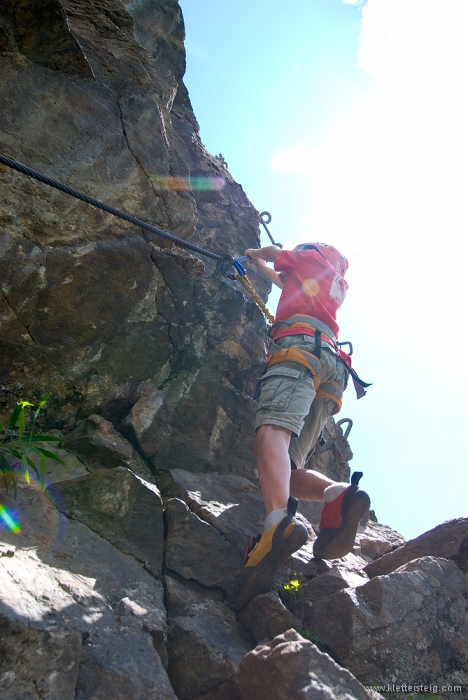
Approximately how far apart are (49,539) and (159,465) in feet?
4.01

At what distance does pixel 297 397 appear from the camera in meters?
3.65

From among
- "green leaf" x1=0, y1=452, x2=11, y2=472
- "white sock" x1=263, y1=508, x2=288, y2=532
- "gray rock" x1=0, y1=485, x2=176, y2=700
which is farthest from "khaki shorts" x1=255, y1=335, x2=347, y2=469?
"green leaf" x1=0, y1=452, x2=11, y2=472

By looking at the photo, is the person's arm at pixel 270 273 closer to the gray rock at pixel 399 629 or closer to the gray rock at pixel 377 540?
the gray rock at pixel 377 540

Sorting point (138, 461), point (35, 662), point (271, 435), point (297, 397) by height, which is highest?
point (297, 397)

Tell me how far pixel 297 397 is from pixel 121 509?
1450 mm

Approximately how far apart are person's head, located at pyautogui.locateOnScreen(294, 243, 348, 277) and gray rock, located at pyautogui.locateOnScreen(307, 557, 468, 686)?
2.69 m

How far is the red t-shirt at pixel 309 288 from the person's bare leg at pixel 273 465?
0.92 m

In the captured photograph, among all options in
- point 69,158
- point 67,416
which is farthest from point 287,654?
point 69,158

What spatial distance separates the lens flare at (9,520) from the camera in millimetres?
2664

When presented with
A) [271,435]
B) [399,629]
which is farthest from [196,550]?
[399,629]

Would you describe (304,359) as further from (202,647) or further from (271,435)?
(202,647)

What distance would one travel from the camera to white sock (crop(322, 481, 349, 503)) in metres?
3.30

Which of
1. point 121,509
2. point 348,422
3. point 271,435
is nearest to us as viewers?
point 121,509

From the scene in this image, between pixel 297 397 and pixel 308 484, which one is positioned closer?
pixel 297 397
